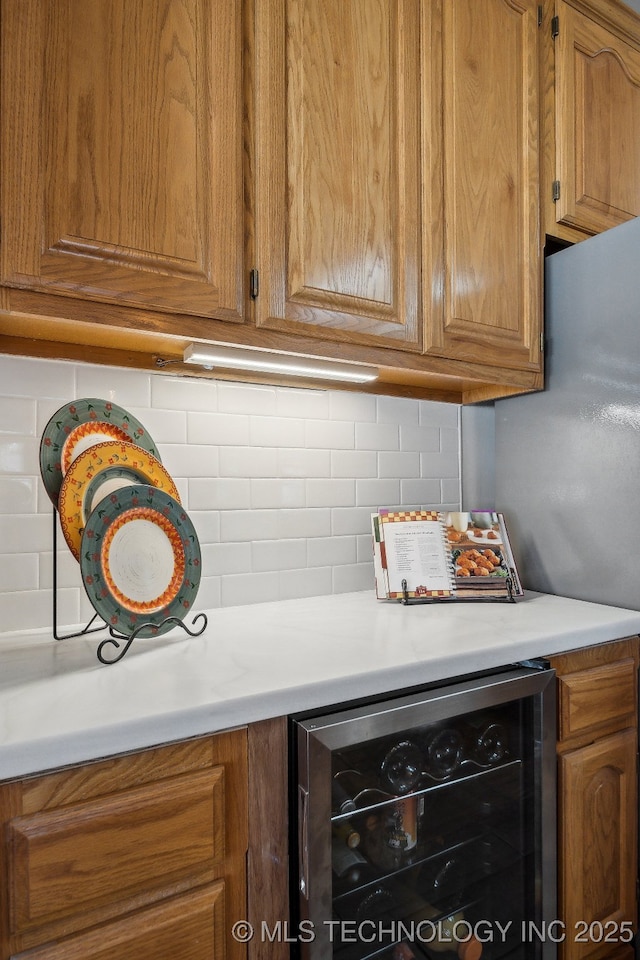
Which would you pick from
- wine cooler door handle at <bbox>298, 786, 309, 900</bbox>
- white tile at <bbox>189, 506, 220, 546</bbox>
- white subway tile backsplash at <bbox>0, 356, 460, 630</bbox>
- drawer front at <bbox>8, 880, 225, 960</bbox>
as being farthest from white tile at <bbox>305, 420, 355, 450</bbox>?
drawer front at <bbox>8, 880, 225, 960</bbox>

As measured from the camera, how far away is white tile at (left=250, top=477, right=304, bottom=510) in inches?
58.9

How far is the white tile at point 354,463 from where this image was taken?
64.2 inches

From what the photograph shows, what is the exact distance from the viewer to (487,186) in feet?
4.70

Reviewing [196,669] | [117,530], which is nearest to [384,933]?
[196,669]

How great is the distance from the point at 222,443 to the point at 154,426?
180mm

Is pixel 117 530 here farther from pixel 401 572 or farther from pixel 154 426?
pixel 401 572

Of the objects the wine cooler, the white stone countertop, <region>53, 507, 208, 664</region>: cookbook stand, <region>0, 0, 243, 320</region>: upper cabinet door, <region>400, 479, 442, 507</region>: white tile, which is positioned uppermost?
<region>0, 0, 243, 320</region>: upper cabinet door

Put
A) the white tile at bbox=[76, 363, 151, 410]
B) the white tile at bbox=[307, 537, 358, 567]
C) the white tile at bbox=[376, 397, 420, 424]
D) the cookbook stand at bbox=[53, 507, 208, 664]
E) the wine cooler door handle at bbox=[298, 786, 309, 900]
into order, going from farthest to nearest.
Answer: the white tile at bbox=[376, 397, 420, 424] → the white tile at bbox=[307, 537, 358, 567] → the white tile at bbox=[76, 363, 151, 410] → the cookbook stand at bbox=[53, 507, 208, 664] → the wine cooler door handle at bbox=[298, 786, 309, 900]

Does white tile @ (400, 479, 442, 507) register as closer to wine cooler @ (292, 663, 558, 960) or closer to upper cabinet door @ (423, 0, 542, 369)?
upper cabinet door @ (423, 0, 542, 369)

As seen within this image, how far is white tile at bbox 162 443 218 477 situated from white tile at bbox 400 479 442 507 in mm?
638

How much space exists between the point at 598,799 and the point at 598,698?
23cm

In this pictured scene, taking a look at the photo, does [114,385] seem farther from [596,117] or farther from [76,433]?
[596,117]

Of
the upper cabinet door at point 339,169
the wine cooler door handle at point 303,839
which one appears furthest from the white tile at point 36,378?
the wine cooler door handle at point 303,839

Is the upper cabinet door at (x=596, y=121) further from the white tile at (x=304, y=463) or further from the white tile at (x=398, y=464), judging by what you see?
the white tile at (x=304, y=463)
